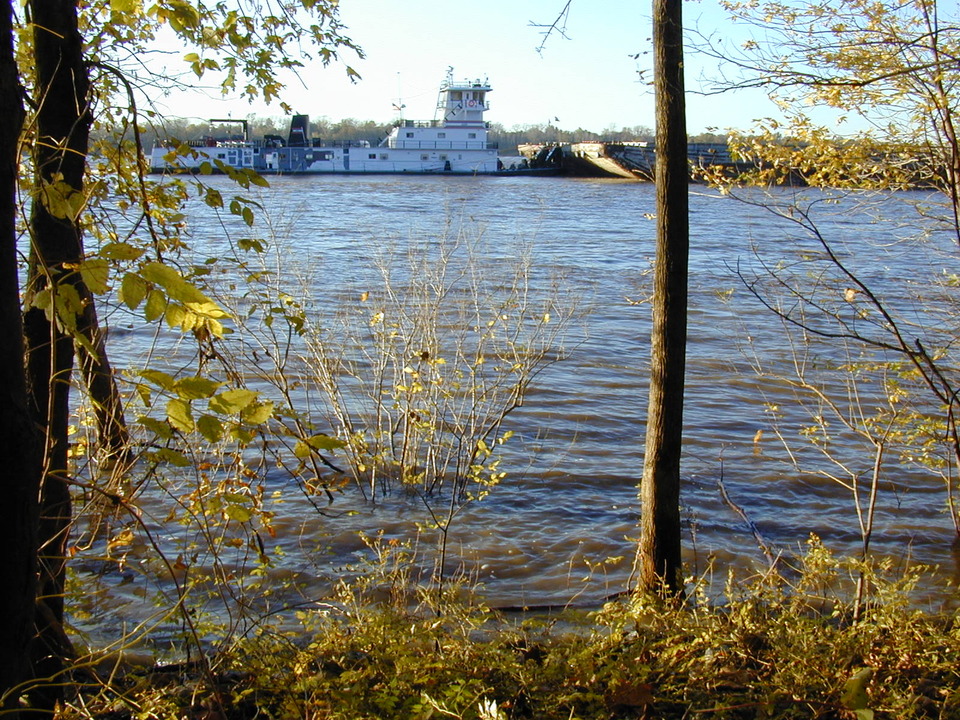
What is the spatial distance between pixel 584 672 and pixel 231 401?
2660mm

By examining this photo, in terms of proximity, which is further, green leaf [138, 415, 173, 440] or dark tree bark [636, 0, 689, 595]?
dark tree bark [636, 0, 689, 595]

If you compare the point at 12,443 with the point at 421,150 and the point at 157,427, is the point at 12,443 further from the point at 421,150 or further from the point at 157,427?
the point at 421,150

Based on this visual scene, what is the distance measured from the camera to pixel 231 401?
5.89 feet

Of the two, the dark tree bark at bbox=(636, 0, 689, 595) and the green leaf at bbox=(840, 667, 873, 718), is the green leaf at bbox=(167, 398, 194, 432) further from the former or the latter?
the dark tree bark at bbox=(636, 0, 689, 595)

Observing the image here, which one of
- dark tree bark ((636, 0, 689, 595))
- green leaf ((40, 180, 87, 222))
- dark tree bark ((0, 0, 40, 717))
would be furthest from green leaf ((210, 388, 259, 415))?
dark tree bark ((636, 0, 689, 595))

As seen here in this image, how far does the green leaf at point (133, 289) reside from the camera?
1780 mm

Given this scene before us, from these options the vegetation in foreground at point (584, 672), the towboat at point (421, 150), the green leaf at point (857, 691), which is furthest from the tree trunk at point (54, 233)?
the towboat at point (421, 150)

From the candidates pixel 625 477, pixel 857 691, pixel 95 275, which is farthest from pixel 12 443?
pixel 625 477

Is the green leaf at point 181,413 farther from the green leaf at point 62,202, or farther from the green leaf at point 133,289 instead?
the green leaf at point 62,202

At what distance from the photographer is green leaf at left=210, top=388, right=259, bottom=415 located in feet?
5.85

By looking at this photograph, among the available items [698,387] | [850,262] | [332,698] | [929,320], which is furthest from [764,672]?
[850,262]

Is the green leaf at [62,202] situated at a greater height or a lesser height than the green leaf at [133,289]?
greater

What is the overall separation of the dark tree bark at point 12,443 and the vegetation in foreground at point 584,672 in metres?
1.19

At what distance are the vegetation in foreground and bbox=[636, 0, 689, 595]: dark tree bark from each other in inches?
23.7
